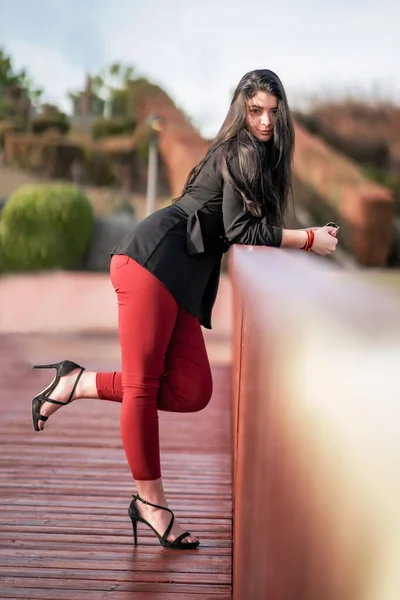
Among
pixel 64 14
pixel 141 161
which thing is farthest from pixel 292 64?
pixel 64 14

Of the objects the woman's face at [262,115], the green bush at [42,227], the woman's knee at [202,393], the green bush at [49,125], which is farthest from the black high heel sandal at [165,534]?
the green bush at [49,125]

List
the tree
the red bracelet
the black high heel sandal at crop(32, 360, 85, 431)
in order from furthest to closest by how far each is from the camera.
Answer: the tree → the black high heel sandal at crop(32, 360, 85, 431) → the red bracelet

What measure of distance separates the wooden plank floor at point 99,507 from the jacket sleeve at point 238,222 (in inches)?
29.2

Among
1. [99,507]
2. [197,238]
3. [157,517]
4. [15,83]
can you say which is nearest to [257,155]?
[197,238]

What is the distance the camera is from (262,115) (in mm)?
2039

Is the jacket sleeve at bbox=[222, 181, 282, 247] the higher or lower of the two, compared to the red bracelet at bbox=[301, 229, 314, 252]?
higher

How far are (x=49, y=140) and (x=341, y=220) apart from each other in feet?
50.7

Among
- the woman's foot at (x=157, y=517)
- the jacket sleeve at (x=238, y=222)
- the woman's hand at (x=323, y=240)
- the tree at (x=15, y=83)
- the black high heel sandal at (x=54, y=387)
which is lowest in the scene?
the tree at (x=15, y=83)

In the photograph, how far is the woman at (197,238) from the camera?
6.52ft

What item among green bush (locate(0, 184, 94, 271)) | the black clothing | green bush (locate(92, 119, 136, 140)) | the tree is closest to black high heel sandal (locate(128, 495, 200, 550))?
the black clothing

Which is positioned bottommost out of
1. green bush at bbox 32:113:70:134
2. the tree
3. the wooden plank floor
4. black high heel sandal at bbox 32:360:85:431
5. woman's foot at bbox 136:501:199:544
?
green bush at bbox 32:113:70:134

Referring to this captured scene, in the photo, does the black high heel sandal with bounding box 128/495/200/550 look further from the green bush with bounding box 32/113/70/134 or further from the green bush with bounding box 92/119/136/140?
the green bush with bounding box 32/113/70/134

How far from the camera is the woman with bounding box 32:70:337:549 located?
199 cm

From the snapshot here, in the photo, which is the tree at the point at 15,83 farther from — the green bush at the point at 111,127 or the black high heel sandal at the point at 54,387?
the black high heel sandal at the point at 54,387
